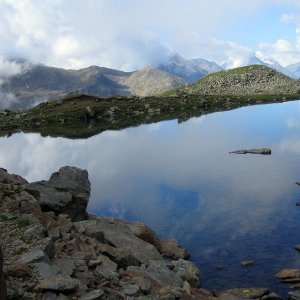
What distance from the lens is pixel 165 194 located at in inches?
1911

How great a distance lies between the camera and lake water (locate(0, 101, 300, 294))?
31350mm

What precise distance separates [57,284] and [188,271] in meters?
12.1

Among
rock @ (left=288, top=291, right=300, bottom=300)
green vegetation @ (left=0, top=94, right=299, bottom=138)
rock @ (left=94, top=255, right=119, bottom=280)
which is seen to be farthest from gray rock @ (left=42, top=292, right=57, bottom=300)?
green vegetation @ (left=0, top=94, right=299, bottom=138)

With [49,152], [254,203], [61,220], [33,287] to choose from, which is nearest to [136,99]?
[49,152]

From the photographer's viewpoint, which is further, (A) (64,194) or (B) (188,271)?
(A) (64,194)

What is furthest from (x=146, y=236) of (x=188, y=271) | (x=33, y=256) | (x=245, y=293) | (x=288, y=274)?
(x=33, y=256)

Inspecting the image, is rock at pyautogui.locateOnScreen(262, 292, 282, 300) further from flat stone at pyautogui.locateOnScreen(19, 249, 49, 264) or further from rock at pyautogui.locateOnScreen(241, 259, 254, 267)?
flat stone at pyautogui.locateOnScreen(19, 249, 49, 264)

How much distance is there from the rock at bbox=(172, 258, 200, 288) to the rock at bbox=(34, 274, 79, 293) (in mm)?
10027

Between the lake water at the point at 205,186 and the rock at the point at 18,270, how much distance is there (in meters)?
12.7

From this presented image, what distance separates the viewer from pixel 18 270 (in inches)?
709

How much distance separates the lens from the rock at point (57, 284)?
17195 mm

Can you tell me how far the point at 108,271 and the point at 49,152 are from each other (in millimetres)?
64222

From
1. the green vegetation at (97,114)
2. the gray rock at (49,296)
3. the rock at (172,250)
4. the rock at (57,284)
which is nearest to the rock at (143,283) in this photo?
the rock at (57,284)

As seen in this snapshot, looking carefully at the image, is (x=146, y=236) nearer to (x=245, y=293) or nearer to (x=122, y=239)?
(x=122, y=239)
